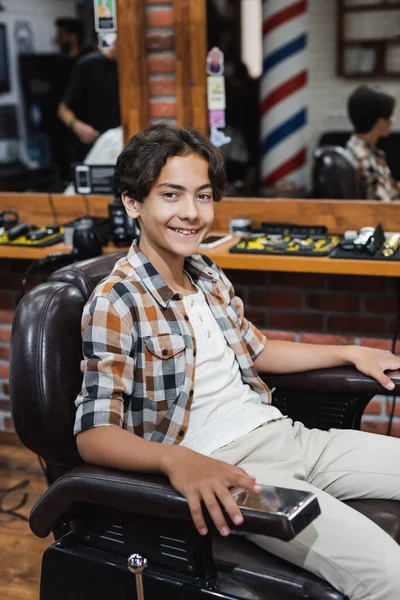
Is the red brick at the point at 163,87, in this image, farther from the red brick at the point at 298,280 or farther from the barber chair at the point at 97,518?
the barber chair at the point at 97,518

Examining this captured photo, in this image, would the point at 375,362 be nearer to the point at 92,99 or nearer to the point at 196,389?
the point at 196,389

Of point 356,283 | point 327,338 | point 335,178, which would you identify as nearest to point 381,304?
point 356,283

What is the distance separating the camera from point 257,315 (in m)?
2.91

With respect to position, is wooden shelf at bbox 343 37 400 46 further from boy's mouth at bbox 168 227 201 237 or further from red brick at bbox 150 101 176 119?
boy's mouth at bbox 168 227 201 237

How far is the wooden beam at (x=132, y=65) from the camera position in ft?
9.47

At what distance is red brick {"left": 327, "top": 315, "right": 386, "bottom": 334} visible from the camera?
2779 mm

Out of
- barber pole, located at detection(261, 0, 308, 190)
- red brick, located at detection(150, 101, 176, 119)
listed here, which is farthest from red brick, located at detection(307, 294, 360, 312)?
barber pole, located at detection(261, 0, 308, 190)

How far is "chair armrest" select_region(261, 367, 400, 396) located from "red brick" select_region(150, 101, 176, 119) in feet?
4.72

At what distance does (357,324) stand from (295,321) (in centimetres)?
23

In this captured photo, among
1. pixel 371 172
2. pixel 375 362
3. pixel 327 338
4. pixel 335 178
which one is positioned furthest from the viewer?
pixel 371 172

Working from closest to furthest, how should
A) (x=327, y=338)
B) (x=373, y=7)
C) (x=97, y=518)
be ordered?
(x=97, y=518), (x=327, y=338), (x=373, y=7)

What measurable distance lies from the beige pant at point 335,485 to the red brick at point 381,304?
1.03 m

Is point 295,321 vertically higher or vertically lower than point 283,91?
lower

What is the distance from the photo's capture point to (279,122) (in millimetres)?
5617
